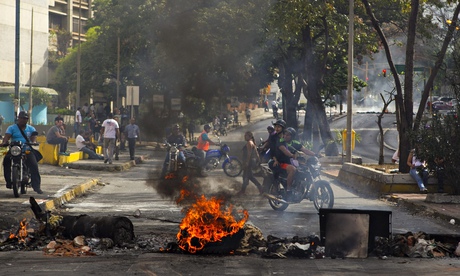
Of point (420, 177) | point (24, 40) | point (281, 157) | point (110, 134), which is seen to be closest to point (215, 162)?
point (110, 134)

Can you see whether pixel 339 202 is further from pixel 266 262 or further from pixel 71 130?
pixel 71 130

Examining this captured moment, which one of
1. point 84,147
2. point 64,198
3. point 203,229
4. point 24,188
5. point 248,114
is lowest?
point 64,198

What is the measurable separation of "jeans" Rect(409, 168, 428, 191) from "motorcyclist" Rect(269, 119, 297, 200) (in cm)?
467

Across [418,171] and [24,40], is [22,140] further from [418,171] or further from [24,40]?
[24,40]

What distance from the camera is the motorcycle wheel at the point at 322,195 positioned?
16172mm

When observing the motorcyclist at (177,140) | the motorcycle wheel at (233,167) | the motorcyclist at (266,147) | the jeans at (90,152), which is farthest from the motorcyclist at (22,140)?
the jeans at (90,152)

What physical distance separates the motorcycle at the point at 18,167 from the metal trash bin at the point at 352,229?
818cm

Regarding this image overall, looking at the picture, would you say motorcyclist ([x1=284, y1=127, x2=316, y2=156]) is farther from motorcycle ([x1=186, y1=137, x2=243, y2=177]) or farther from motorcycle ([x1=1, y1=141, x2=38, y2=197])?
motorcycle ([x1=186, y1=137, x2=243, y2=177])

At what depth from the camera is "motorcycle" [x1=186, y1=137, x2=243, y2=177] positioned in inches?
1057

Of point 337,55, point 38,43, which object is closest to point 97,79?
point 38,43

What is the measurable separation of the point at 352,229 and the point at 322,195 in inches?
231

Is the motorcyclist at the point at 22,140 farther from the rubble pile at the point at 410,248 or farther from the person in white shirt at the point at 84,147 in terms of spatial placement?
the person in white shirt at the point at 84,147

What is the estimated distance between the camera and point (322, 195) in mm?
16359

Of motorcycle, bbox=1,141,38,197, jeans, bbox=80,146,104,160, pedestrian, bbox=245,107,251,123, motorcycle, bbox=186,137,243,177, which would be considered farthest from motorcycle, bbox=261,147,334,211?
jeans, bbox=80,146,104,160
